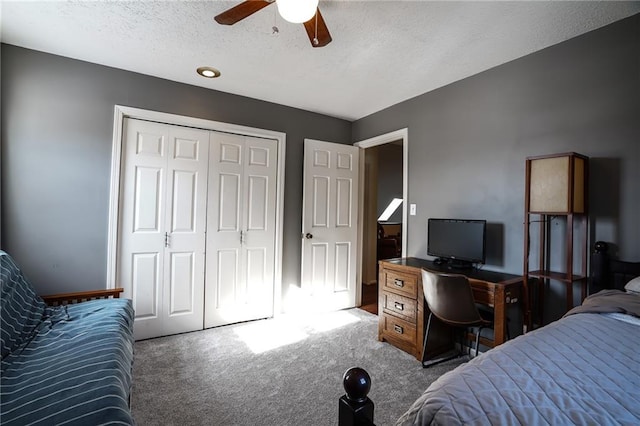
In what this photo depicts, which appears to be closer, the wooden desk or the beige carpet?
the beige carpet

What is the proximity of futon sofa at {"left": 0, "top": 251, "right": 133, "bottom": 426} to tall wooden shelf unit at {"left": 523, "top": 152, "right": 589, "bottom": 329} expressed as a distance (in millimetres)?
2441

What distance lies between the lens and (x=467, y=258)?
8.11 ft

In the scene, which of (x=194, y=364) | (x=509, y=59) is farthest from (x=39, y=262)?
(x=509, y=59)

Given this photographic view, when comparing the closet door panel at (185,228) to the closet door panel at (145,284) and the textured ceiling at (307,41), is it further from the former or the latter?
the textured ceiling at (307,41)

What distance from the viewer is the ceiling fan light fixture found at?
1.31 m

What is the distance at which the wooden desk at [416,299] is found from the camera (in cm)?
203

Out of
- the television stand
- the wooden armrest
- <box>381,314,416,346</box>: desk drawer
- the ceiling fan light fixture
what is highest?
the ceiling fan light fixture

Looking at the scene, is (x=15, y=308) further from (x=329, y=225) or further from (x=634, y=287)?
(x=634, y=287)

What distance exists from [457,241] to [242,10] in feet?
7.56

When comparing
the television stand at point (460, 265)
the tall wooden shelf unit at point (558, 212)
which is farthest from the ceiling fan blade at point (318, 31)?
the television stand at point (460, 265)

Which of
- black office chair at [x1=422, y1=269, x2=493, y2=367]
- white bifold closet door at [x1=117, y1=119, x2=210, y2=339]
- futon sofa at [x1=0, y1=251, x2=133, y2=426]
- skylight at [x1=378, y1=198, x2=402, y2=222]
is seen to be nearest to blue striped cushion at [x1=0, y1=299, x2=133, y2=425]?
futon sofa at [x1=0, y1=251, x2=133, y2=426]

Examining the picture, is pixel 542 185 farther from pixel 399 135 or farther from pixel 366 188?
pixel 366 188

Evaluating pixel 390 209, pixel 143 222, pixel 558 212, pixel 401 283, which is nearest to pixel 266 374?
pixel 401 283

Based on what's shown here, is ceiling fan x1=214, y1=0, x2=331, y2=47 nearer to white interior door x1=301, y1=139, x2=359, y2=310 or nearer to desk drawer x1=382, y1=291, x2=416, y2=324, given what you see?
white interior door x1=301, y1=139, x2=359, y2=310
